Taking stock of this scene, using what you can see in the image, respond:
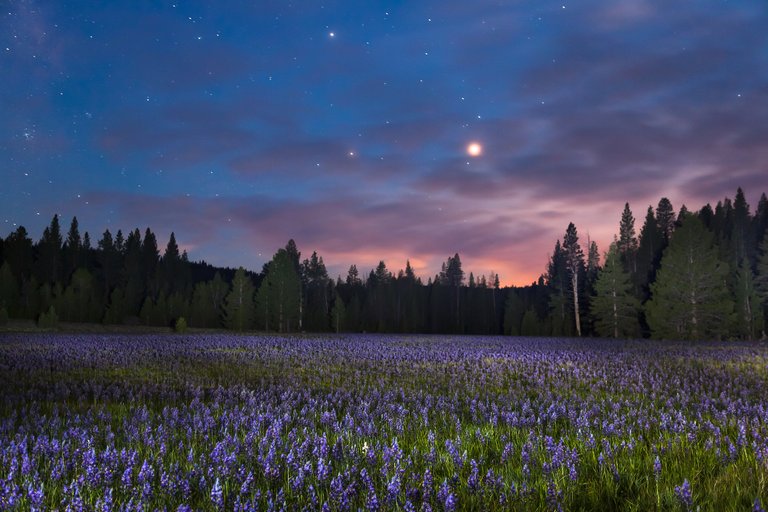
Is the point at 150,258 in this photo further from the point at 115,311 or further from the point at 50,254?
the point at 115,311

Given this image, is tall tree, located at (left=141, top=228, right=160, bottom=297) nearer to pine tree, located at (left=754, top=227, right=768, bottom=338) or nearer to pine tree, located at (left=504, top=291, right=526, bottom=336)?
pine tree, located at (left=504, top=291, right=526, bottom=336)

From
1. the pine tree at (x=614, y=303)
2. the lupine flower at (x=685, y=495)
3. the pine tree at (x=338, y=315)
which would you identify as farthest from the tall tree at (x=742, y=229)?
the lupine flower at (x=685, y=495)

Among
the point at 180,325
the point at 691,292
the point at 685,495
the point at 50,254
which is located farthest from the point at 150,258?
the point at 685,495

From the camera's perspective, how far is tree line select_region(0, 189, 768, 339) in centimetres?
4719

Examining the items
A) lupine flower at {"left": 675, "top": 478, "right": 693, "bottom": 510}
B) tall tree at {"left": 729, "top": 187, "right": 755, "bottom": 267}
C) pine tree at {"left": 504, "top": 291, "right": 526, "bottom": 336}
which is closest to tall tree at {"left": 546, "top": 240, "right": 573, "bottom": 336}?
pine tree at {"left": 504, "top": 291, "right": 526, "bottom": 336}

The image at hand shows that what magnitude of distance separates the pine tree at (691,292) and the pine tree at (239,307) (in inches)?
1924

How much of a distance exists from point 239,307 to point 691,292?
53412mm

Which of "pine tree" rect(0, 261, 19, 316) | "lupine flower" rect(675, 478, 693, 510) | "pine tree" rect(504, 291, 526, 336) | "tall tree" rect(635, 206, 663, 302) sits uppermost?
"tall tree" rect(635, 206, 663, 302)

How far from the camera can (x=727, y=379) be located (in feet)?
46.0

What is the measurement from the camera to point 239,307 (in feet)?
230

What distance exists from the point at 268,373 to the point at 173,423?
8478 millimetres

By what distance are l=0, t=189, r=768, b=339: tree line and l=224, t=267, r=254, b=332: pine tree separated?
22 cm

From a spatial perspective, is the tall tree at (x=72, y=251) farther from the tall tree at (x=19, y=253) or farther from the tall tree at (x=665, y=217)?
the tall tree at (x=665, y=217)

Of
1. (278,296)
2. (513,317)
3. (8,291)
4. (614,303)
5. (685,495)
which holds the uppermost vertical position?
(8,291)
